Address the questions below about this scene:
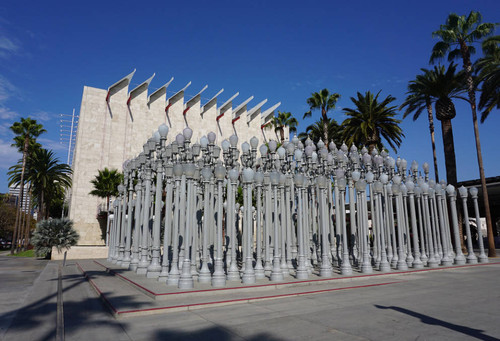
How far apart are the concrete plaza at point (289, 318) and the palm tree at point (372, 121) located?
23504 mm

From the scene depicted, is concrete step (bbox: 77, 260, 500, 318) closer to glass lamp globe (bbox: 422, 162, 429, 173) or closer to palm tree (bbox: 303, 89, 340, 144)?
glass lamp globe (bbox: 422, 162, 429, 173)

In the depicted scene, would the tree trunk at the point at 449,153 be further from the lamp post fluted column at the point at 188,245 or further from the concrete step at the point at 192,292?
the lamp post fluted column at the point at 188,245

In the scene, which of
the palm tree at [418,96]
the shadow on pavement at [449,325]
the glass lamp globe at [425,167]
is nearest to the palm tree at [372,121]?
the palm tree at [418,96]

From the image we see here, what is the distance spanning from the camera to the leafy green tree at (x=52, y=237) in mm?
26828

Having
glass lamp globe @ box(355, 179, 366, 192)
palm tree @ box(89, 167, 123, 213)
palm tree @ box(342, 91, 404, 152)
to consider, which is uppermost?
palm tree @ box(342, 91, 404, 152)

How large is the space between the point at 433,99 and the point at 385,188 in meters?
18.1

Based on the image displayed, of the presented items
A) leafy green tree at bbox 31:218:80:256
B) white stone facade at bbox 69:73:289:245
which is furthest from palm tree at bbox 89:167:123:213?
leafy green tree at bbox 31:218:80:256

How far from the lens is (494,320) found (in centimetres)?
622

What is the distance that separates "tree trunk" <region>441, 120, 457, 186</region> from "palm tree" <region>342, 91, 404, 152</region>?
5167mm

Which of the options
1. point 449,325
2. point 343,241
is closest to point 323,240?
point 343,241

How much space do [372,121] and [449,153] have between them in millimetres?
7762

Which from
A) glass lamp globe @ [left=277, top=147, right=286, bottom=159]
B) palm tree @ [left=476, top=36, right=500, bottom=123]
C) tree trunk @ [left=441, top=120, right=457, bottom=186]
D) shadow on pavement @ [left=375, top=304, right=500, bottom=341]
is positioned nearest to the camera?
shadow on pavement @ [left=375, top=304, right=500, bottom=341]

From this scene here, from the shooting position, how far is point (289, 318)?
6562 mm

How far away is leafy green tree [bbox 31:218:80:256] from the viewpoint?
26828 mm
